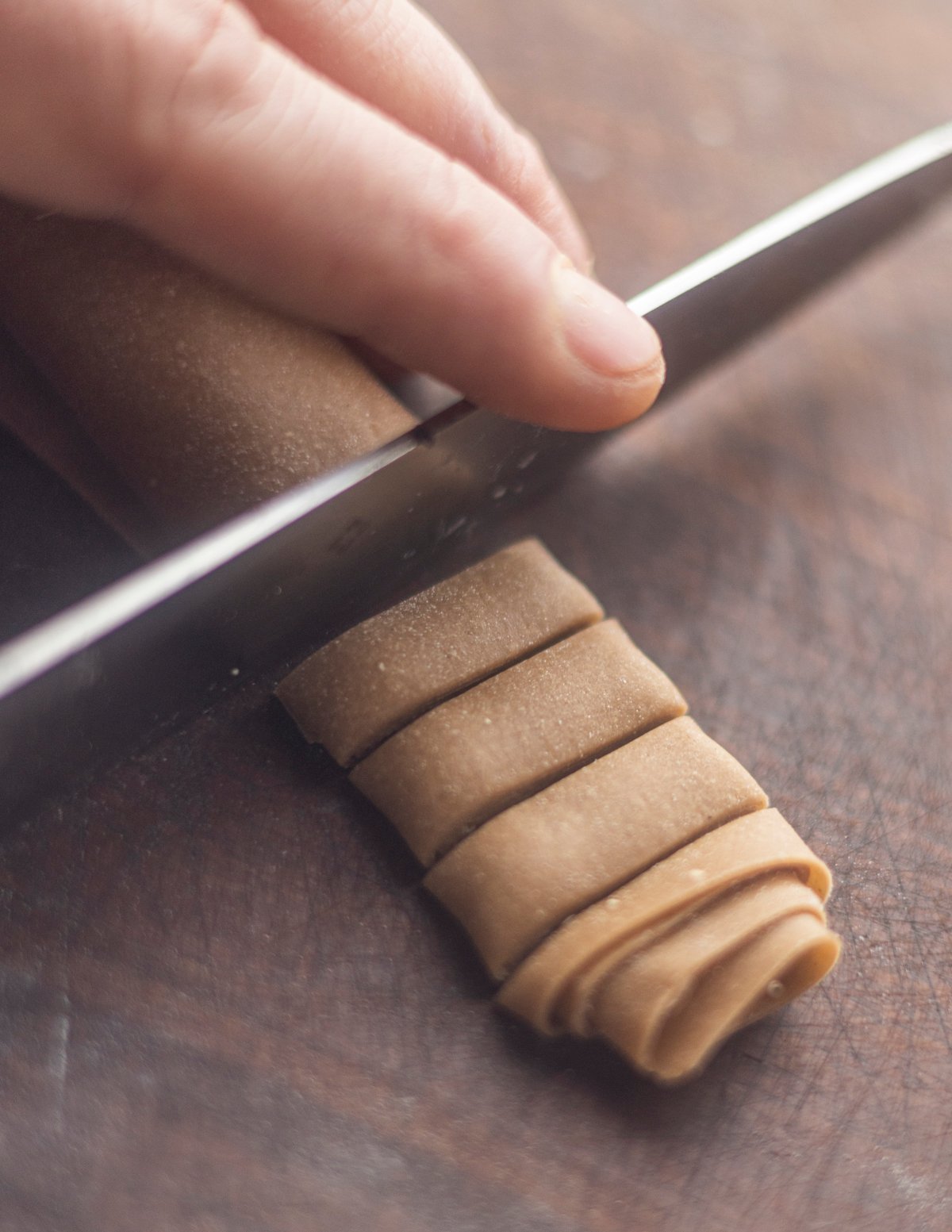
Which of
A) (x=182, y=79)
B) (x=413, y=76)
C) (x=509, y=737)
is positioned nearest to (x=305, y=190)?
(x=182, y=79)

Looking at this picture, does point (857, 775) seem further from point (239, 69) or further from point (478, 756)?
point (239, 69)

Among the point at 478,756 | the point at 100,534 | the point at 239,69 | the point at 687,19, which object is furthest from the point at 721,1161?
the point at 687,19

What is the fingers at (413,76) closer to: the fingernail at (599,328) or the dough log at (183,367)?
the fingernail at (599,328)

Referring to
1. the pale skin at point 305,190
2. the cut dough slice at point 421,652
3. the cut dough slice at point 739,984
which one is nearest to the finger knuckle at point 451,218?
the pale skin at point 305,190

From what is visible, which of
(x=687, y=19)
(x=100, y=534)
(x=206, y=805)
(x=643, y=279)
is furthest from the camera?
(x=687, y=19)

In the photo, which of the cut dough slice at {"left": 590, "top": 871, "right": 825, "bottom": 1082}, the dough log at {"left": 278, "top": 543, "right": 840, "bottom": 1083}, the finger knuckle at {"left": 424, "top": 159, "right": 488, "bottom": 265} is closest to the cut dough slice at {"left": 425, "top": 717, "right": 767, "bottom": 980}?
the dough log at {"left": 278, "top": 543, "right": 840, "bottom": 1083}

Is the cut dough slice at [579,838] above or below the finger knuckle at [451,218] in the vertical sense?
below

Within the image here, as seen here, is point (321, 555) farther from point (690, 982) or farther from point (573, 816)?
point (690, 982)

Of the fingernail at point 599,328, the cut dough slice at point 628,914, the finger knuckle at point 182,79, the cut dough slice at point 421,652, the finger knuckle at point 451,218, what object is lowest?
the cut dough slice at point 628,914
